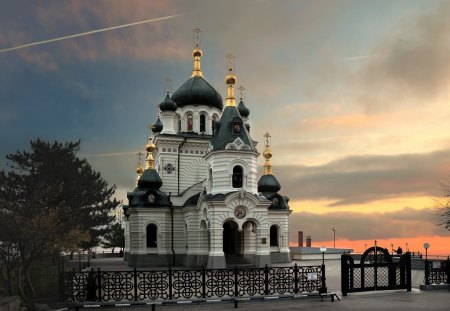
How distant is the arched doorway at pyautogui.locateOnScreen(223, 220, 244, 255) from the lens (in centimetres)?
3497

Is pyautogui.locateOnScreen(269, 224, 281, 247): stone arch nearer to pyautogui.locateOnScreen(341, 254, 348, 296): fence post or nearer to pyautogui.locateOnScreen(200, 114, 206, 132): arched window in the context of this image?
pyautogui.locateOnScreen(200, 114, 206, 132): arched window

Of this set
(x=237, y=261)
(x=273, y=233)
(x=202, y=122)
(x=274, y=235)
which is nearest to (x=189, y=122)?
(x=202, y=122)

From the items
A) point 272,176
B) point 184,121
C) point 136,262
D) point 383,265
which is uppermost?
point 184,121

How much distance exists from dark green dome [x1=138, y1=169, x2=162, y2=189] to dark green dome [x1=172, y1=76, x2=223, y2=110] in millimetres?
7916

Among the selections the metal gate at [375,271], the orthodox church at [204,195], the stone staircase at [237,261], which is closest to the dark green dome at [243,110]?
the orthodox church at [204,195]

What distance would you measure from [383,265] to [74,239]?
1507cm

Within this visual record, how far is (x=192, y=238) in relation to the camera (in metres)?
34.1

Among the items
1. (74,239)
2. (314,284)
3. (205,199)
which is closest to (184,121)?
(205,199)

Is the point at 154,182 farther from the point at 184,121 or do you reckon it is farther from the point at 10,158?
the point at 10,158

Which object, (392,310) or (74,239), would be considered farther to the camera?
(74,239)

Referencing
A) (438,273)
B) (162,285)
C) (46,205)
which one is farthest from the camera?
(46,205)

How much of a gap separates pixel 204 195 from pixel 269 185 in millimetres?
9606

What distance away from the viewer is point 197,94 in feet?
135

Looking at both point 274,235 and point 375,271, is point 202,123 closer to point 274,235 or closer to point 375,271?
point 274,235
